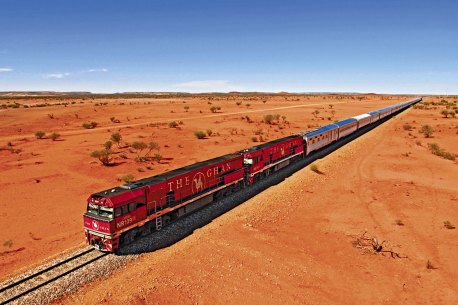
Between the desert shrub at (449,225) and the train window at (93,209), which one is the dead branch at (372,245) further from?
the train window at (93,209)

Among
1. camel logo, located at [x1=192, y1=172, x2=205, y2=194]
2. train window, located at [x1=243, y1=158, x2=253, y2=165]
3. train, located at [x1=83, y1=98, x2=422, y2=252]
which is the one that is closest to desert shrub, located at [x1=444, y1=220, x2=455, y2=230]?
train, located at [x1=83, y1=98, x2=422, y2=252]

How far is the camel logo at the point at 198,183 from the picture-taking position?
20.3 m

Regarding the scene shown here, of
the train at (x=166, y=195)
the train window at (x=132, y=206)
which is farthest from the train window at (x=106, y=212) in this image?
the train window at (x=132, y=206)

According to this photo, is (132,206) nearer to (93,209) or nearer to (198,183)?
(93,209)

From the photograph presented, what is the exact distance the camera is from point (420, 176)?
97.7 ft

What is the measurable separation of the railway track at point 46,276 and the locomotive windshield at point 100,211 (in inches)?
77.0

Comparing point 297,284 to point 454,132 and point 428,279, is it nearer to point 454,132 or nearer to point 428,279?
point 428,279

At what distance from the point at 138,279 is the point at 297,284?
704 centimetres

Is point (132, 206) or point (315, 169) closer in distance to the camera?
point (132, 206)

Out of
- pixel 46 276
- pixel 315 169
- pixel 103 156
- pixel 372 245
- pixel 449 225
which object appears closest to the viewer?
pixel 46 276

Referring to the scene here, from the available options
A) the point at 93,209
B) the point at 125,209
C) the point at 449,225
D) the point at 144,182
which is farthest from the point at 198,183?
the point at 449,225

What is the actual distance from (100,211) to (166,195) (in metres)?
3.84

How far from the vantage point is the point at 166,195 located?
18328 millimetres

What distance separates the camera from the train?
15.5 m
